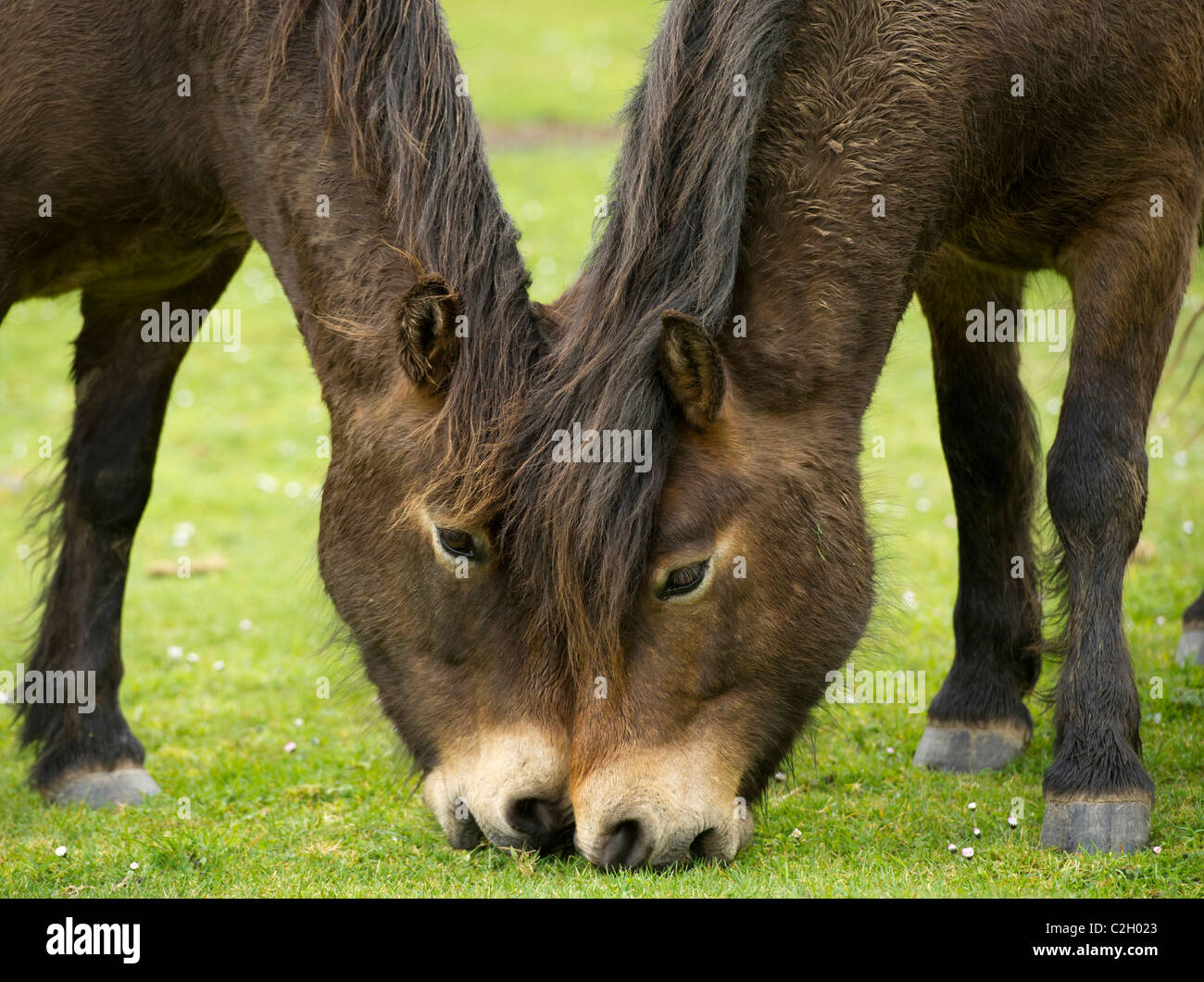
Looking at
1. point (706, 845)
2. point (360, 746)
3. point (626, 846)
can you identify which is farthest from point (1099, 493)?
point (360, 746)

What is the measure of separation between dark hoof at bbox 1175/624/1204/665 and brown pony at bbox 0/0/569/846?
13.3 feet

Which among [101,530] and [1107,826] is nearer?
[1107,826]

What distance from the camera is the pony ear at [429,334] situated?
13.5ft

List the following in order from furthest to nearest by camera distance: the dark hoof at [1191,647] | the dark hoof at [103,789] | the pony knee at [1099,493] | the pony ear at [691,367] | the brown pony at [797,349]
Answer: the dark hoof at [1191,647] < the dark hoof at [103,789] < the pony knee at [1099,493] < the brown pony at [797,349] < the pony ear at [691,367]

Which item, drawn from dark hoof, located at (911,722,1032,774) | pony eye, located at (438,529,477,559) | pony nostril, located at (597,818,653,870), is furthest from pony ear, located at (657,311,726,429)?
dark hoof, located at (911,722,1032,774)

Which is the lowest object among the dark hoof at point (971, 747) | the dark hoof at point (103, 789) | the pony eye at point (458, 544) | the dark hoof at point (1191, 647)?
the dark hoof at point (103, 789)

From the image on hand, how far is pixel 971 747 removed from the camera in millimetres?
5922

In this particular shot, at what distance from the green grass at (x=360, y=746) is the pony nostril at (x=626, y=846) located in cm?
6

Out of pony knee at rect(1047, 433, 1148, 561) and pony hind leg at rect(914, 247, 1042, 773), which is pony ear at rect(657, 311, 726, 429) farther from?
pony hind leg at rect(914, 247, 1042, 773)

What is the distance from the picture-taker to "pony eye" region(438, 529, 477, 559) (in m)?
4.20

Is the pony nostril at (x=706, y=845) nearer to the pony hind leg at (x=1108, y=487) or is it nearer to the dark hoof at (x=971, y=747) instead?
the pony hind leg at (x=1108, y=487)

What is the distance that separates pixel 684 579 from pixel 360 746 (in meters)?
2.84

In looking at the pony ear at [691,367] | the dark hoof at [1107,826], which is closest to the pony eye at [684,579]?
the pony ear at [691,367]

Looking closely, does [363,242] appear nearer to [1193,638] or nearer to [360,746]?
[360,746]
